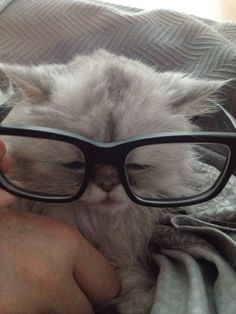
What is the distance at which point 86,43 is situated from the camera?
108 centimetres

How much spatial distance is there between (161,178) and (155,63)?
1.32 ft

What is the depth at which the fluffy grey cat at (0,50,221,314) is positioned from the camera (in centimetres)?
64

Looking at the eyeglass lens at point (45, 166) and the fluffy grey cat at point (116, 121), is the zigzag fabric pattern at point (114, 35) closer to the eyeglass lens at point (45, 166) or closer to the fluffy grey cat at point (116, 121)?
the fluffy grey cat at point (116, 121)

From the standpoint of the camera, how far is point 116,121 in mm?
637

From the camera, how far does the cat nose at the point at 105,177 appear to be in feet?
2.02

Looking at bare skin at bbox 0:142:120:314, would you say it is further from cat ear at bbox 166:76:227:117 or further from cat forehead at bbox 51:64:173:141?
cat ear at bbox 166:76:227:117

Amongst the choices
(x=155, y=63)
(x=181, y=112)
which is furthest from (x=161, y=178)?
(x=155, y=63)

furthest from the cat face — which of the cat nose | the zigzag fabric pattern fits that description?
the zigzag fabric pattern

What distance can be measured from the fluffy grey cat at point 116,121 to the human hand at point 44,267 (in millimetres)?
74

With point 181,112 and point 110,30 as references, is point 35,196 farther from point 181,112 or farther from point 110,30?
point 110,30

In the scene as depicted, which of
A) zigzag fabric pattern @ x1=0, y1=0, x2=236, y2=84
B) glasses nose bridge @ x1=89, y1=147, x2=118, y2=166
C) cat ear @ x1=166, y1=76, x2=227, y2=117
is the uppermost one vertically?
zigzag fabric pattern @ x1=0, y1=0, x2=236, y2=84

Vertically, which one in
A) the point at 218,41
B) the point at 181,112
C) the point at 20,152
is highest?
the point at 218,41

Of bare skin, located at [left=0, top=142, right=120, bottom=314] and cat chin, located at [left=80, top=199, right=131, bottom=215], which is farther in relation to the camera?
cat chin, located at [left=80, top=199, right=131, bottom=215]

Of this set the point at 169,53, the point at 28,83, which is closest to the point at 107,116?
the point at 28,83
